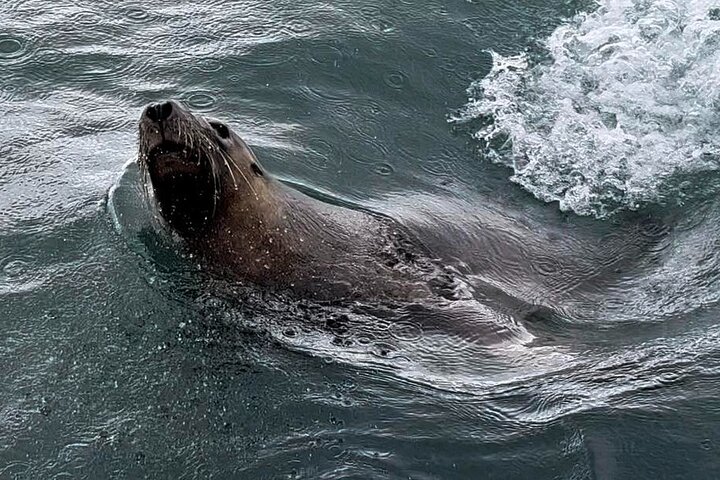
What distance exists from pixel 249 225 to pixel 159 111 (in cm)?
82

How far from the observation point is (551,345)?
6047mm

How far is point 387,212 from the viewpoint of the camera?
23.2 feet

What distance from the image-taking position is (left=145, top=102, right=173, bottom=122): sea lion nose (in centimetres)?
566

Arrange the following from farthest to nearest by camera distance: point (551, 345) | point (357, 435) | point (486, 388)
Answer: point (551, 345)
point (486, 388)
point (357, 435)

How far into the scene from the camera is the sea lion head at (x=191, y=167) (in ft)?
18.7

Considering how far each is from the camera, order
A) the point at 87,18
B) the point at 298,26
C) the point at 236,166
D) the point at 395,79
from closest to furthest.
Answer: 1. the point at 236,166
2. the point at 395,79
3. the point at 298,26
4. the point at 87,18

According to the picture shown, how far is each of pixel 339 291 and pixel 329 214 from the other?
0.64 m

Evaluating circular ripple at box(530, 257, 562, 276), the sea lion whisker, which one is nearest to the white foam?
circular ripple at box(530, 257, 562, 276)

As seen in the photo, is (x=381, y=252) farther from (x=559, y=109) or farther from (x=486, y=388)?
(x=559, y=109)

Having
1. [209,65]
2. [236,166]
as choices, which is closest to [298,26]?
[209,65]

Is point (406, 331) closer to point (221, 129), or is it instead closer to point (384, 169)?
point (221, 129)

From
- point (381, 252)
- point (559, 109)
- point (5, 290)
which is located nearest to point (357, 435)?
point (381, 252)

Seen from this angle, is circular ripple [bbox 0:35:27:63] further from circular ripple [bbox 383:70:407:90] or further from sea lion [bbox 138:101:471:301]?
sea lion [bbox 138:101:471:301]

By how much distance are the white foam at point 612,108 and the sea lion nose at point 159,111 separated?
10.1 feet
